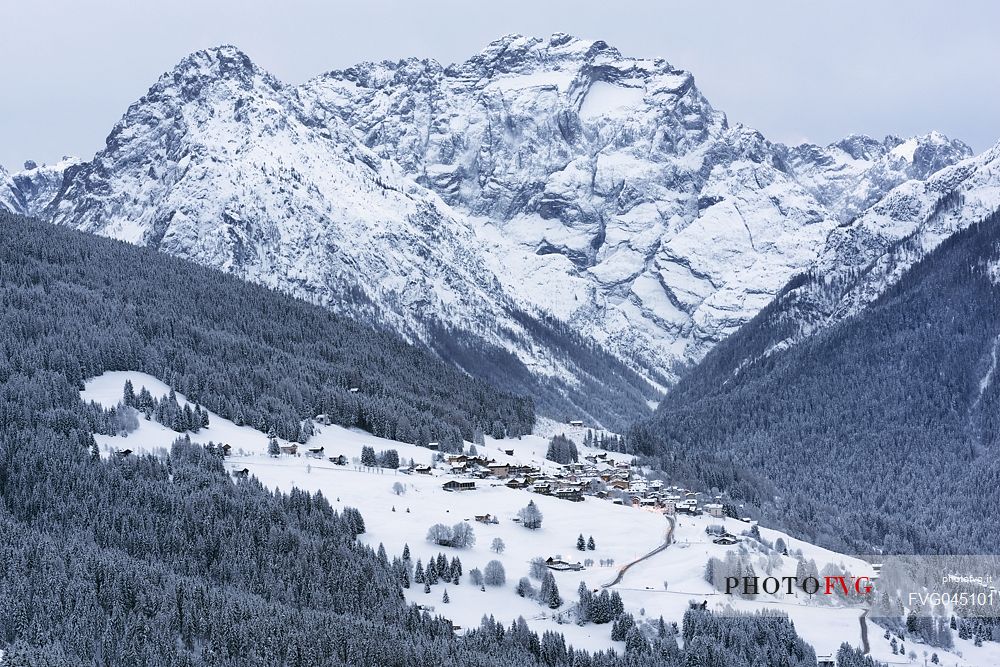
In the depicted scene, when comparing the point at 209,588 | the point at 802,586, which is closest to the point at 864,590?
the point at 802,586

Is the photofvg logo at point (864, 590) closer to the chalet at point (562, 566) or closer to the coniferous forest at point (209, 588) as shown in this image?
the coniferous forest at point (209, 588)

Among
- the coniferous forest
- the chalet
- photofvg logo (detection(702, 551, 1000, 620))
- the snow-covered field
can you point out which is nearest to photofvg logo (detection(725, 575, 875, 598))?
photofvg logo (detection(702, 551, 1000, 620))

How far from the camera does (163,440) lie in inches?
7869

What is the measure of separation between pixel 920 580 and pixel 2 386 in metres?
142

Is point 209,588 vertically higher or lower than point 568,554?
lower

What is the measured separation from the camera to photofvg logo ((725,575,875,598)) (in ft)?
513

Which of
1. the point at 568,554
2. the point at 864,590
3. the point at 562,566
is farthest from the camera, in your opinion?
the point at 568,554

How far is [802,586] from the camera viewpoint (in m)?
160

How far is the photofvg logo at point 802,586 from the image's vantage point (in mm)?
156500

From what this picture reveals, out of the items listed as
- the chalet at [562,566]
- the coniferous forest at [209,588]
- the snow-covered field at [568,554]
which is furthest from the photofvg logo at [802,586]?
the chalet at [562,566]

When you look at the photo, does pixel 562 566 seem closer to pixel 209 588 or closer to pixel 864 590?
pixel 864 590

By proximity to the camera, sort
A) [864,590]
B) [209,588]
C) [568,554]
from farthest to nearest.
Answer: [568,554]
[864,590]
[209,588]

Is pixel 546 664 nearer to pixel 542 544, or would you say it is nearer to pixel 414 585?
pixel 414 585

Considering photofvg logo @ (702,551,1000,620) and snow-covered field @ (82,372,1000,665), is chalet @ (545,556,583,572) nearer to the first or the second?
snow-covered field @ (82,372,1000,665)
